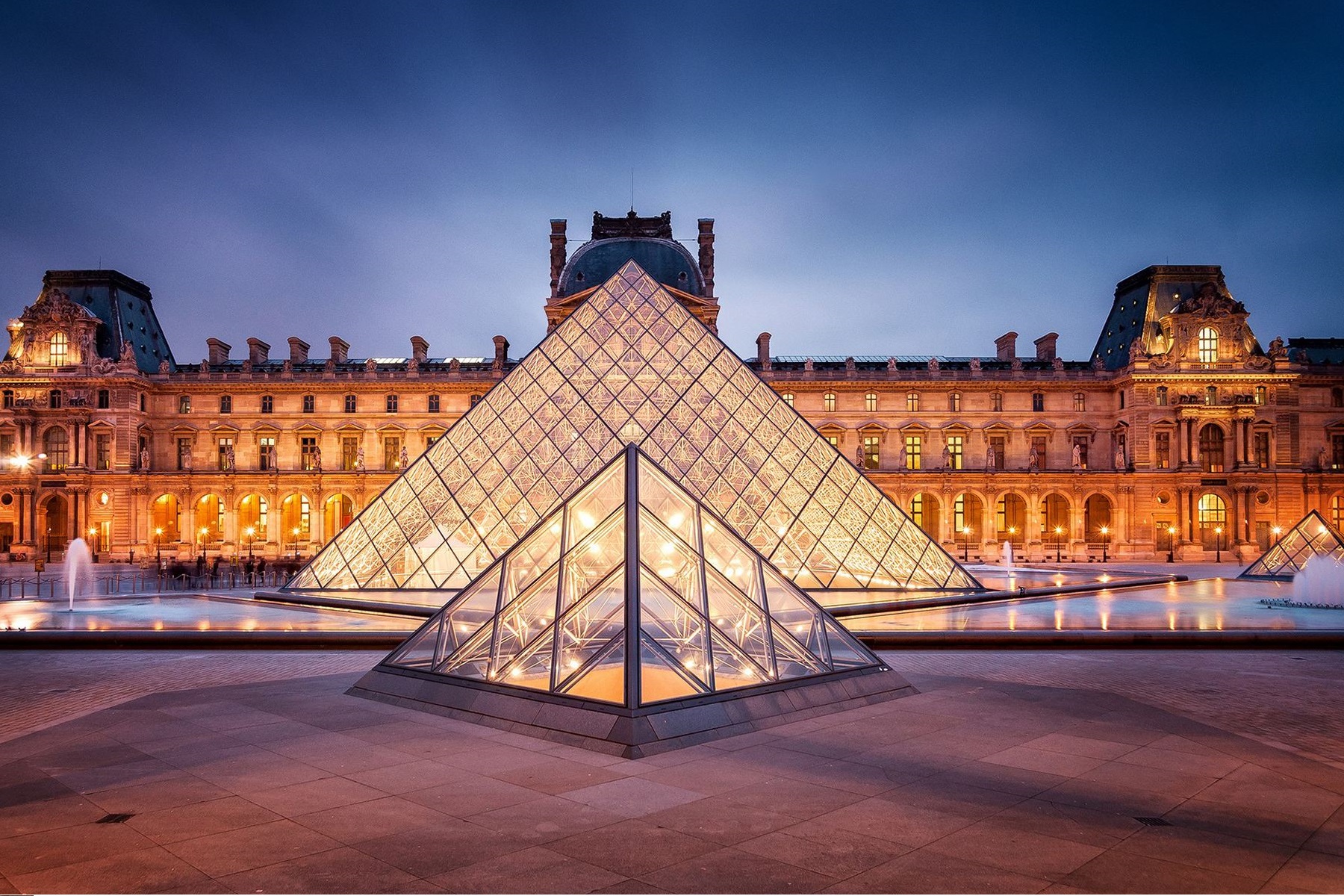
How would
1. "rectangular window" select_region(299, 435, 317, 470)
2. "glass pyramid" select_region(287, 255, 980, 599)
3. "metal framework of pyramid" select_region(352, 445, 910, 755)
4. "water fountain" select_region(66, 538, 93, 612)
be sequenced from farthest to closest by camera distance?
Result: 1. "rectangular window" select_region(299, 435, 317, 470)
2. "water fountain" select_region(66, 538, 93, 612)
3. "glass pyramid" select_region(287, 255, 980, 599)
4. "metal framework of pyramid" select_region(352, 445, 910, 755)

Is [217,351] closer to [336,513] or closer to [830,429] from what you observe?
[336,513]

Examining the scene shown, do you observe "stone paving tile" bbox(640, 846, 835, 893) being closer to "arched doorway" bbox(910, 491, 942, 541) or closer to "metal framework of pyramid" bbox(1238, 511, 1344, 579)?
"metal framework of pyramid" bbox(1238, 511, 1344, 579)

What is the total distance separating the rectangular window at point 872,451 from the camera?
4447cm

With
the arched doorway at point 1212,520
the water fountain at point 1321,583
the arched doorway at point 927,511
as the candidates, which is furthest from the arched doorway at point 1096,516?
the water fountain at point 1321,583

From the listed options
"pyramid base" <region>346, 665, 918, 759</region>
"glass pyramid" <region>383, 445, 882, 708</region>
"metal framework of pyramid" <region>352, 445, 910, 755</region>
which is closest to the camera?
"pyramid base" <region>346, 665, 918, 759</region>

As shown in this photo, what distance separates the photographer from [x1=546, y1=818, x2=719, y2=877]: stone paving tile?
4375 millimetres

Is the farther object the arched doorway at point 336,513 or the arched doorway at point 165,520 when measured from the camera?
the arched doorway at point 336,513

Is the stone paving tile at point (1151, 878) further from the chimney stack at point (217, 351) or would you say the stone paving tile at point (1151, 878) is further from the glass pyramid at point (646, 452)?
the chimney stack at point (217, 351)

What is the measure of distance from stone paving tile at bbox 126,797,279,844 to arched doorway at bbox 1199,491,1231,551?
45.9 meters

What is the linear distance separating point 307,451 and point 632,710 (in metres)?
42.1

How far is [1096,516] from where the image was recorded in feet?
149

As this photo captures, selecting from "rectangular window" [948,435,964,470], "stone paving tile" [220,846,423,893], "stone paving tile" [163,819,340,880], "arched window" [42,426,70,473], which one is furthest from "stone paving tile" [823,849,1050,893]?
"arched window" [42,426,70,473]

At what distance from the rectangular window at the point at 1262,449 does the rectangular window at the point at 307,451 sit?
4609 centimetres

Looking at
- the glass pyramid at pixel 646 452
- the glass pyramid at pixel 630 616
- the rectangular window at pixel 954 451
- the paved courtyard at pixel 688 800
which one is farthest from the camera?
the rectangular window at pixel 954 451
